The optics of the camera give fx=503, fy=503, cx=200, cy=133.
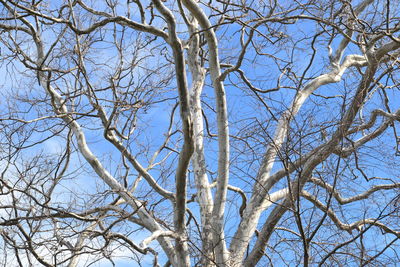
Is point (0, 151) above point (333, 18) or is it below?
below

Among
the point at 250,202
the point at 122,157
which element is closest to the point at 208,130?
the point at 122,157

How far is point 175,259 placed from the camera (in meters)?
6.01

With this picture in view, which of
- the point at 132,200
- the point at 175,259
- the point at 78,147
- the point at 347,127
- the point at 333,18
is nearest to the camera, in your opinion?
the point at 347,127

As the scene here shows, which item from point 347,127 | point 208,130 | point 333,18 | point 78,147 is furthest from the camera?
point 208,130

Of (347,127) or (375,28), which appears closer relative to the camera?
(347,127)

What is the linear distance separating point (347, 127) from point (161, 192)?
291 cm

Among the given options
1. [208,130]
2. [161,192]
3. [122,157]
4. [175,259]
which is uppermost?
[208,130]

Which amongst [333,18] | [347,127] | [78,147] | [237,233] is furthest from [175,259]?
[333,18]

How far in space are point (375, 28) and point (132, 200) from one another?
3.56 meters

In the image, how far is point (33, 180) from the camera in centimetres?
655

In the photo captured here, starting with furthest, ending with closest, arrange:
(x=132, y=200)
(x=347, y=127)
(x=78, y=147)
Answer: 1. (x=78, y=147)
2. (x=132, y=200)
3. (x=347, y=127)

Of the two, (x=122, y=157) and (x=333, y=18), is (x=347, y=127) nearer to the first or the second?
(x=333, y=18)

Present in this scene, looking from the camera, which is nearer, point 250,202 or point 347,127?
point 347,127

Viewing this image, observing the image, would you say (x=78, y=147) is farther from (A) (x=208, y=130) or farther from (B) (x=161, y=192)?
(A) (x=208, y=130)
